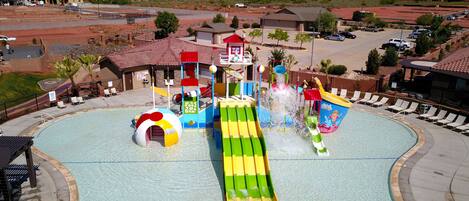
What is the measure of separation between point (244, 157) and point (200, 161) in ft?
10.1

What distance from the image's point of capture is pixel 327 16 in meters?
72.2

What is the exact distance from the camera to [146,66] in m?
34.0

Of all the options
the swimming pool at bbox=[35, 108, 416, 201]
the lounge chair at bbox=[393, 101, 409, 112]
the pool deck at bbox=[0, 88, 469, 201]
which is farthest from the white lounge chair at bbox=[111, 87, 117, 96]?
the lounge chair at bbox=[393, 101, 409, 112]

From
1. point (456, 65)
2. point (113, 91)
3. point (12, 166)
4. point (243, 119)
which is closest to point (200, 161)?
point (243, 119)

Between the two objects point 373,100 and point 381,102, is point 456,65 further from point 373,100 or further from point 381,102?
point 373,100

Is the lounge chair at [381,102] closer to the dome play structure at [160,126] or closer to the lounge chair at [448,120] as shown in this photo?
the lounge chair at [448,120]

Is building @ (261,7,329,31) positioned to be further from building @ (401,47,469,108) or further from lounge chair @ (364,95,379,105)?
lounge chair @ (364,95,379,105)

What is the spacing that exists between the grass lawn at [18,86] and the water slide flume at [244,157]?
804 inches

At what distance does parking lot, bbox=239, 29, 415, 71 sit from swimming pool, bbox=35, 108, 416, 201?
2220cm

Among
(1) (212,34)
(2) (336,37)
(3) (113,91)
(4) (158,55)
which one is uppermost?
(1) (212,34)

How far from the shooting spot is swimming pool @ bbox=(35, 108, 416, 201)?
17.5 meters

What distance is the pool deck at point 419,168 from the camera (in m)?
17.2

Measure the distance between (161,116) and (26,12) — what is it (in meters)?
94.2

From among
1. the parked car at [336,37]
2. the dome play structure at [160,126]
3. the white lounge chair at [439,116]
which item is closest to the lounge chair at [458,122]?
the white lounge chair at [439,116]
